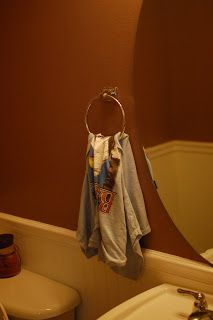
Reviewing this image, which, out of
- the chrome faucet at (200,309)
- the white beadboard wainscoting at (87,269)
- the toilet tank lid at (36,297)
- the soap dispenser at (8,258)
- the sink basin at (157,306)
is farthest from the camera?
the soap dispenser at (8,258)

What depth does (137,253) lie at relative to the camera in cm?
133

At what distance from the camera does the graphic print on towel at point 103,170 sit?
1295 millimetres

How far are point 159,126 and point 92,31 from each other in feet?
1.39

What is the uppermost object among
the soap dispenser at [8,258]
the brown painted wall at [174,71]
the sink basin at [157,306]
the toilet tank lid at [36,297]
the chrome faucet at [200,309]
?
the brown painted wall at [174,71]

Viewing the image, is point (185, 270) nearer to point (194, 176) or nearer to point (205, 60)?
point (194, 176)

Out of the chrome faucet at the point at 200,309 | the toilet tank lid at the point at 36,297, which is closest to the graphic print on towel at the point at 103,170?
the chrome faucet at the point at 200,309

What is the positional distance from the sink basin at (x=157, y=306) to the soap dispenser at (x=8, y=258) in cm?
76

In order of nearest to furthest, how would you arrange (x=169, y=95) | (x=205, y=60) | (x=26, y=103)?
(x=205, y=60) → (x=169, y=95) → (x=26, y=103)

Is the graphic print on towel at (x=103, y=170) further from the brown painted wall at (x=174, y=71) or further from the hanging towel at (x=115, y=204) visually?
the brown painted wall at (x=174, y=71)

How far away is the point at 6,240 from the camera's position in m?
1.79

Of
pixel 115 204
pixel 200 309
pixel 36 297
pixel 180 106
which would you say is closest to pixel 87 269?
pixel 36 297

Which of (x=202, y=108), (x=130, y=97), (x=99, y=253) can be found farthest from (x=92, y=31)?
(x=99, y=253)

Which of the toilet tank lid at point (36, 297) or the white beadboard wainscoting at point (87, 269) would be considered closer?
the white beadboard wainscoting at point (87, 269)

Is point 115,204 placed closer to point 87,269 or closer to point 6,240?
point 87,269
